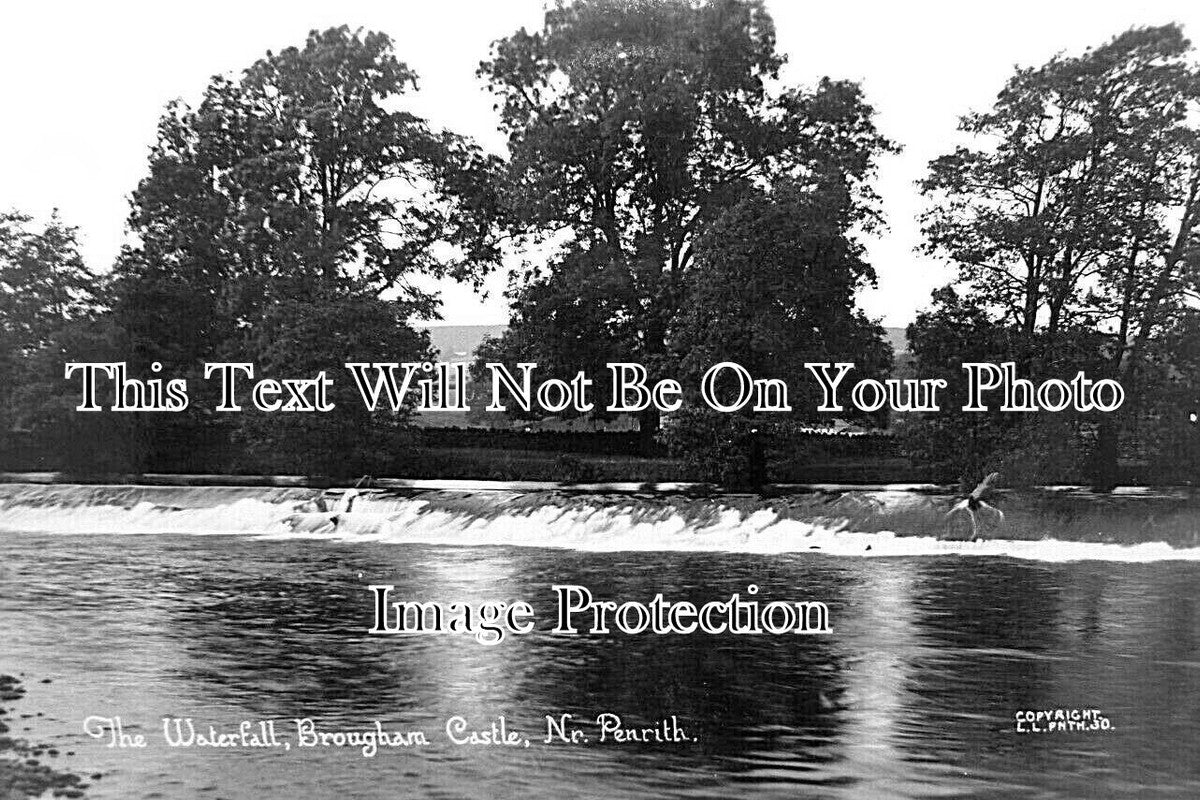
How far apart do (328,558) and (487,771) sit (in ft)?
9.35

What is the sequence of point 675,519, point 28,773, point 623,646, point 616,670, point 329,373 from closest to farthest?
point 28,773 → point 616,670 → point 623,646 → point 329,373 → point 675,519

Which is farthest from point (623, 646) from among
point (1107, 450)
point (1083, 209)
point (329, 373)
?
point (1083, 209)

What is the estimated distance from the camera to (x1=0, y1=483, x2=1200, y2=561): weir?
30.3 ft

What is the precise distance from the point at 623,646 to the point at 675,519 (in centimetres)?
172

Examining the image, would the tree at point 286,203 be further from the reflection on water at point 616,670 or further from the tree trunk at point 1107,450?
the tree trunk at point 1107,450

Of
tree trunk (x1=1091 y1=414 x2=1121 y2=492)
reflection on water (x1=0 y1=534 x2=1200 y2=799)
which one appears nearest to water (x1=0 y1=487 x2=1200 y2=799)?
reflection on water (x1=0 y1=534 x2=1200 y2=799)

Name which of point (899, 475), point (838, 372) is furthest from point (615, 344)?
point (899, 475)

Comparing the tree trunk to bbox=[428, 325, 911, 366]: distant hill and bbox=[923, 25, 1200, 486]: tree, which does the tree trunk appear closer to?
bbox=[923, 25, 1200, 486]: tree

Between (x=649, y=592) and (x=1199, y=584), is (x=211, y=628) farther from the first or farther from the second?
(x=1199, y=584)

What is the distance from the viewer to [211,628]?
8039 millimetres

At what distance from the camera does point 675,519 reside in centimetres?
937

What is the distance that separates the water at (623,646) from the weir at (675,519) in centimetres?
2

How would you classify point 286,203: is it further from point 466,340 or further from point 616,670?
point 616,670

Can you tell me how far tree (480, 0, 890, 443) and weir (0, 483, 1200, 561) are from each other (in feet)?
3.91
